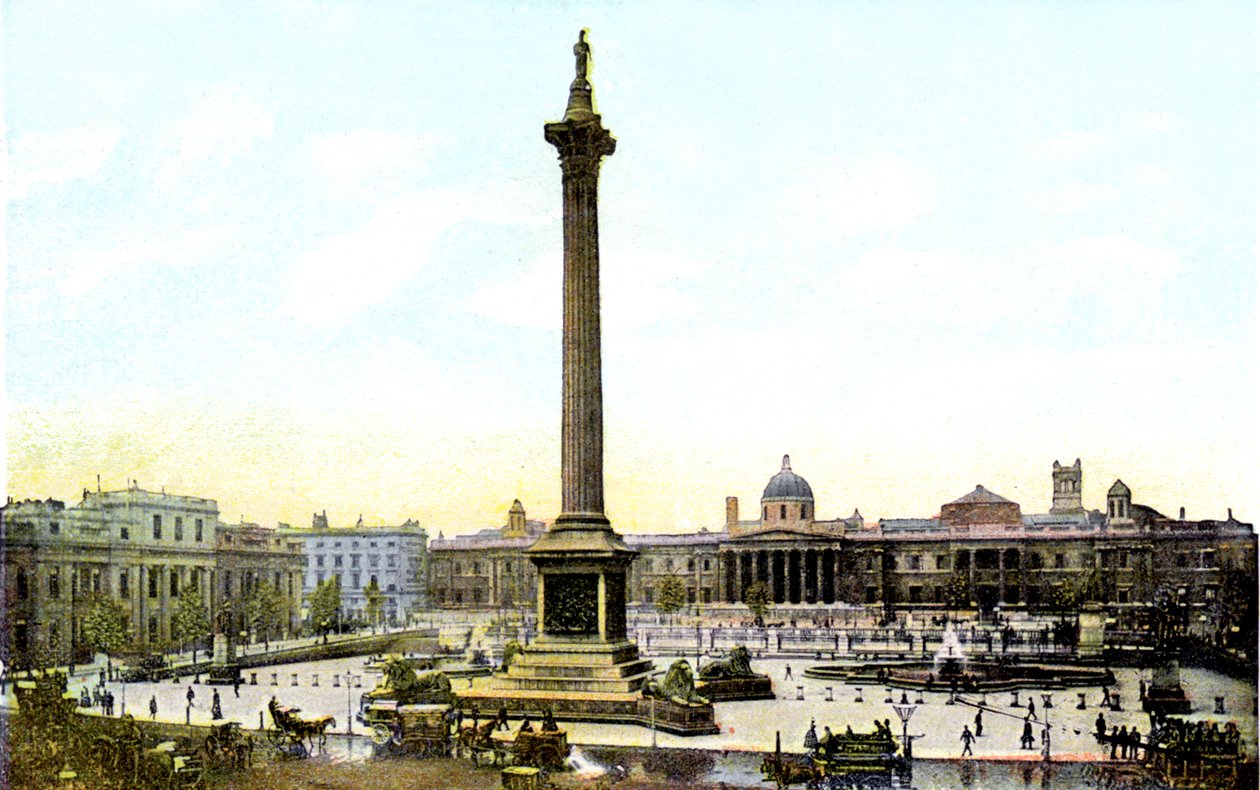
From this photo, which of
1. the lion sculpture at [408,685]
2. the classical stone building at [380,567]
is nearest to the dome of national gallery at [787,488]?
the classical stone building at [380,567]

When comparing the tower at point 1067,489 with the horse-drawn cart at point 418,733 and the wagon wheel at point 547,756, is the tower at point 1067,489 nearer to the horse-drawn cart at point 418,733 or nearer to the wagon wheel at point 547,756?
the wagon wheel at point 547,756

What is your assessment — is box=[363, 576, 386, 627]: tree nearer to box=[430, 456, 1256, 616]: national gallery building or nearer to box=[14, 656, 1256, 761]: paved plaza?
box=[430, 456, 1256, 616]: national gallery building

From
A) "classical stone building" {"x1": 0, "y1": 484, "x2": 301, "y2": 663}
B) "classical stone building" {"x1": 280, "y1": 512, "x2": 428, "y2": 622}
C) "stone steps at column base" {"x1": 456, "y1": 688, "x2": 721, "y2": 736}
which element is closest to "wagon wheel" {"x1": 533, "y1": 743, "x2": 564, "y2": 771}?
"stone steps at column base" {"x1": 456, "y1": 688, "x2": 721, "y2": 736}

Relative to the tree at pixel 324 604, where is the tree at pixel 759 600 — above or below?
below

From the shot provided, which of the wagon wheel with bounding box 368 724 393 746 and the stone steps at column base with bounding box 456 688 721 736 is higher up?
the stone steps at column base with bounding box 456 688 721 736

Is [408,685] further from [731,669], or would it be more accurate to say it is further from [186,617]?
[186,617]

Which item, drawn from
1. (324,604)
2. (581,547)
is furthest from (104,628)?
(324,604)
